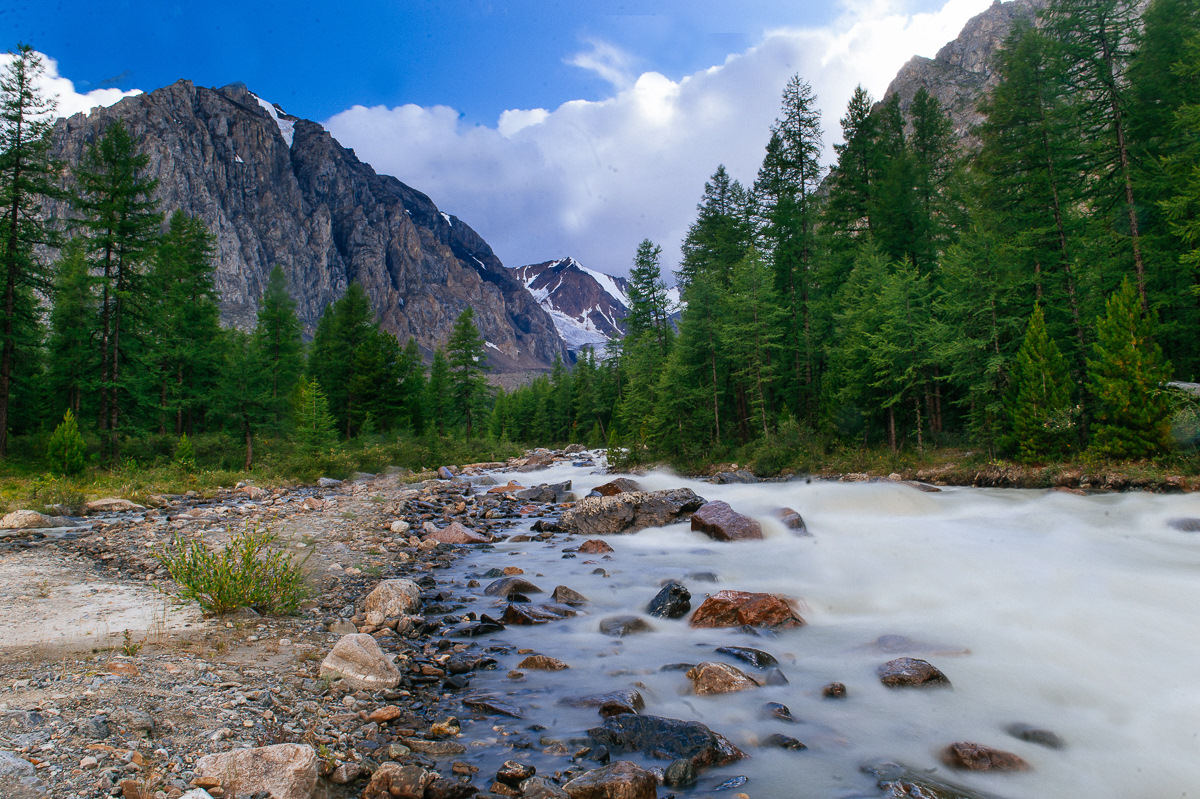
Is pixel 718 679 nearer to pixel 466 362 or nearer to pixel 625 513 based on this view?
pixel 625 513

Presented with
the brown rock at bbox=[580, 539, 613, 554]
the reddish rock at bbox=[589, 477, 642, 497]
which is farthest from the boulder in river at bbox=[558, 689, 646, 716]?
the reddish rock at bbox=[589, 477, 642, 497]

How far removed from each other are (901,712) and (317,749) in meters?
4.57

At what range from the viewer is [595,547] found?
35.9 ft

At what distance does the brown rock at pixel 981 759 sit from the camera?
11.9 feet

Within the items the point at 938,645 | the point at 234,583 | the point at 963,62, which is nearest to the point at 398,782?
the point at 234,583

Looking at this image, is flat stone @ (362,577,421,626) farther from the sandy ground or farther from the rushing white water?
the sandy ground

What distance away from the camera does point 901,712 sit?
446 centimetres

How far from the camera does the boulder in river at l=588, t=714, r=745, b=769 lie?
3686mm

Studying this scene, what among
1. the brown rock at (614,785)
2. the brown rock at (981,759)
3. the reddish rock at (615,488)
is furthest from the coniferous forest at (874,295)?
the brown rock at (614,785)

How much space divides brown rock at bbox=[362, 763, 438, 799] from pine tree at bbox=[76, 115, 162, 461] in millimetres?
26069

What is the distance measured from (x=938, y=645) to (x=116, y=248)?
3179cm

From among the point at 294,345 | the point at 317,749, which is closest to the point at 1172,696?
the point at 317,749

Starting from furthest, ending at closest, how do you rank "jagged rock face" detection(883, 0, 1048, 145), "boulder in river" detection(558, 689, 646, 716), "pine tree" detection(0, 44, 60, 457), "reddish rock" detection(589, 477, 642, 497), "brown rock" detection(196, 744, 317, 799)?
"jagged rock face" detection(883, 0, 1048, 145) → "pine tree" detection(0, 44, 60, 457) → "reddish rock" detection(589, 477, 642, 497) → "boulder in river" detection(558, 689, 646, 716) → "brown rock" detection(196, 744, 317, 799)

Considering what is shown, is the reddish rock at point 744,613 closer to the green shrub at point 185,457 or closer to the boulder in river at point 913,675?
the boulder in river at point 913,675
